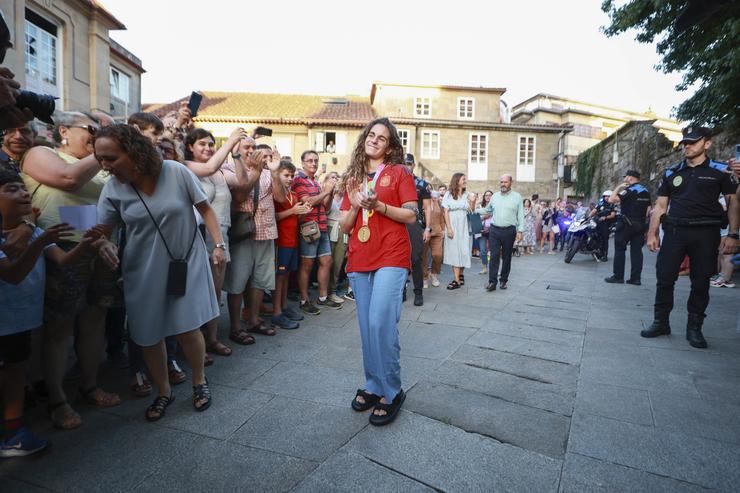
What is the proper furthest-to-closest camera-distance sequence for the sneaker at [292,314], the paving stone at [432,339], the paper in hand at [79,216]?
the sneaker at [292,314]
the paving stone at [432,339]
the paper in hand at [79,216]

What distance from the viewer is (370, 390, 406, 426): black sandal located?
254cm

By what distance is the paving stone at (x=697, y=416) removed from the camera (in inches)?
97.9

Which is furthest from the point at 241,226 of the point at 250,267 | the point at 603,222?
the point at 603,222

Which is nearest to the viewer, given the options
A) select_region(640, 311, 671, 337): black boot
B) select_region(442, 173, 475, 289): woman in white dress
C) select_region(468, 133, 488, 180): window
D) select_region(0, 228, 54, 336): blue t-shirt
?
select_region(0, 228, 54, 336): blue t-shirt

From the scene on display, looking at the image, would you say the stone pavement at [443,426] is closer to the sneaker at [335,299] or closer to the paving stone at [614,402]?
the paving stone at [614,402]

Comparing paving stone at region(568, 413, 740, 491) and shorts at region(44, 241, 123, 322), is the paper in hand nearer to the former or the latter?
shorts at region(44, 241, 123, 322)

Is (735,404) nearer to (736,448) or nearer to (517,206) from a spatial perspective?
(736,448)

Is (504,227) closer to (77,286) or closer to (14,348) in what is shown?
(77,286)

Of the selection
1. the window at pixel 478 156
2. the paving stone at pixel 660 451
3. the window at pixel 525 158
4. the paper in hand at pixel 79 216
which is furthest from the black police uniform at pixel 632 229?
the window at pixel 525 158

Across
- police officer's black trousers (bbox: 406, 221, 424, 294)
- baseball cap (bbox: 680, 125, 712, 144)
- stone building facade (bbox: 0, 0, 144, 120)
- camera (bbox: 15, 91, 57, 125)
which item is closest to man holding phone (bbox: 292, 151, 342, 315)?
police officer's black trousers (bbox: 406, 221, 424, 294)

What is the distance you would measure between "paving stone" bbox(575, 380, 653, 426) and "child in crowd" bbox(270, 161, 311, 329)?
2.88 m

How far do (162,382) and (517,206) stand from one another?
5.86 meters

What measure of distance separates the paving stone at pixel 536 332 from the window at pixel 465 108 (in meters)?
27.0

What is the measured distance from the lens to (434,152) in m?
27.9
